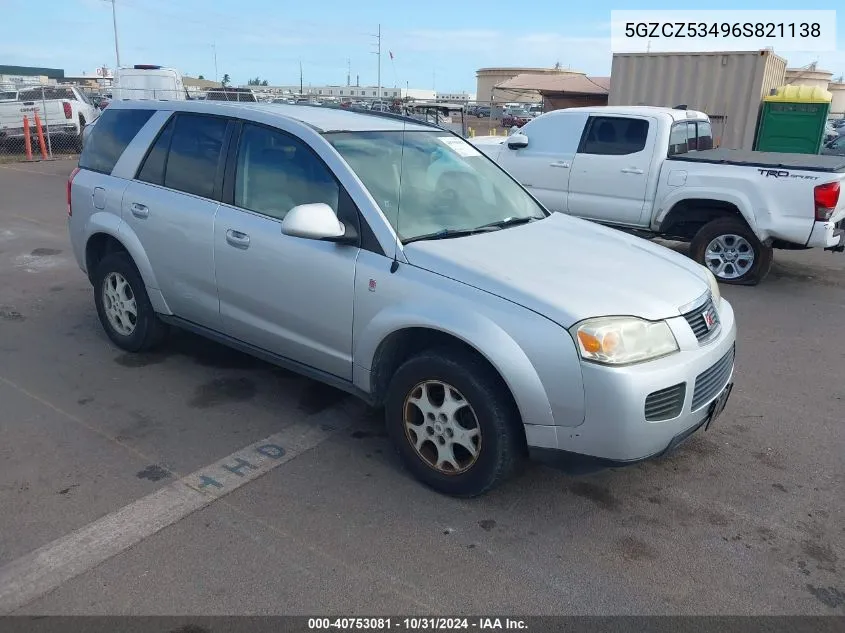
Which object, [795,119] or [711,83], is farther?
[711,83]

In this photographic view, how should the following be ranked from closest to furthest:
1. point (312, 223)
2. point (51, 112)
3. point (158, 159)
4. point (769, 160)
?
point (312, 223), point (158, 159), point (769, 160), point (51, 112)

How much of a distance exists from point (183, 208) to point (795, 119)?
44.3 feet

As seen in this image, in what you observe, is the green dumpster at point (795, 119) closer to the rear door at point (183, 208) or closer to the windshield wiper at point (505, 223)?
the windshield wiper at point (505, 223)

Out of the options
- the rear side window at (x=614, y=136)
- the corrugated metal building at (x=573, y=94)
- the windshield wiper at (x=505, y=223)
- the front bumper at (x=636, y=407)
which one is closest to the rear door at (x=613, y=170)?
the rear side window at (x=614, y=136)

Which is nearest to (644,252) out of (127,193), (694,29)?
(127,193)

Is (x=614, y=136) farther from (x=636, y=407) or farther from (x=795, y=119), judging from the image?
(x=795, y=119)

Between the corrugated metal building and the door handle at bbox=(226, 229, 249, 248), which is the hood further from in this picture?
the corrugated metal building

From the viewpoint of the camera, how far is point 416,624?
2592 mm

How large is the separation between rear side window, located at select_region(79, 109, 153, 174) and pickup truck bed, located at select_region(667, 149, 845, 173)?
223 inches

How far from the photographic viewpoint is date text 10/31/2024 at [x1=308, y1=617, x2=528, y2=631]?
258 cm

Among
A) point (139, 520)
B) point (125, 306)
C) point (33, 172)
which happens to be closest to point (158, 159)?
point (125, 306)

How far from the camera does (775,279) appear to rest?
26.5 ft

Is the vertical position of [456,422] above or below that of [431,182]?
below

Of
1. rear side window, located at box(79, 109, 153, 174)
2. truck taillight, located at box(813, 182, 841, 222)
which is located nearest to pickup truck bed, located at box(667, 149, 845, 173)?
truck taillight, located at box(813, 182, 841, 222)
